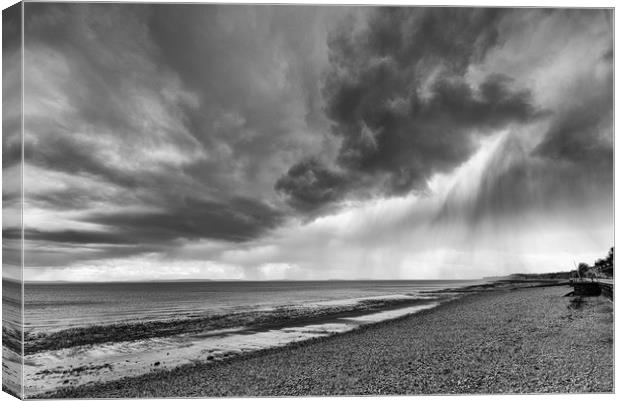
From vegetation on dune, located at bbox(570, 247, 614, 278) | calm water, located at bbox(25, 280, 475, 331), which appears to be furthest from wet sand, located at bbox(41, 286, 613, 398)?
calm water, located at bbox(25, 280, 475, 331)

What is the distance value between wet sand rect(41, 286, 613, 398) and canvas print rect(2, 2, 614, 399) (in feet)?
0.18

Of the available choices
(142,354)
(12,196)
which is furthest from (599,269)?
(12,196)

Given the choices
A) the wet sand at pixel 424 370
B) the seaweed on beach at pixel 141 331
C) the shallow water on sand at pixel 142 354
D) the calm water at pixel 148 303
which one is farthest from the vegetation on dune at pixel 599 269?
the calm water at pixel 148 303

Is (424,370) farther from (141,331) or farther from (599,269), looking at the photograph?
(141,331)

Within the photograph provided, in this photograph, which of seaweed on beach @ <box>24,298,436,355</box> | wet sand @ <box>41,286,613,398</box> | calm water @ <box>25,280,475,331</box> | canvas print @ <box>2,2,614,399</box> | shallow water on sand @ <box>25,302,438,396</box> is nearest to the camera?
wet sand @ <box>41,286,613,398</box>

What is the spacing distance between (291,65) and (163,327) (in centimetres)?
1352

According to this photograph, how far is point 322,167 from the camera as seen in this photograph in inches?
498

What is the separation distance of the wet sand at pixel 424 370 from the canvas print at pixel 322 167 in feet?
0.18

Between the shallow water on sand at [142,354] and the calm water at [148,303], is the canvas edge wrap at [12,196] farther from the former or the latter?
the calm water at [148,303]

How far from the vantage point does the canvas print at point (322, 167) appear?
33.1 ft

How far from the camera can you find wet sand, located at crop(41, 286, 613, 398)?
9.90 meters

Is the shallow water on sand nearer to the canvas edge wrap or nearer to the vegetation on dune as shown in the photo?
the canvas edge wrap

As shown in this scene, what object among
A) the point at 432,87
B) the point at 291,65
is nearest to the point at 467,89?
the point at 432,87

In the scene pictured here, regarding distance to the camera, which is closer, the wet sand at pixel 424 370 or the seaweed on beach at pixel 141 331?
the wet sand at pixel 424 370
